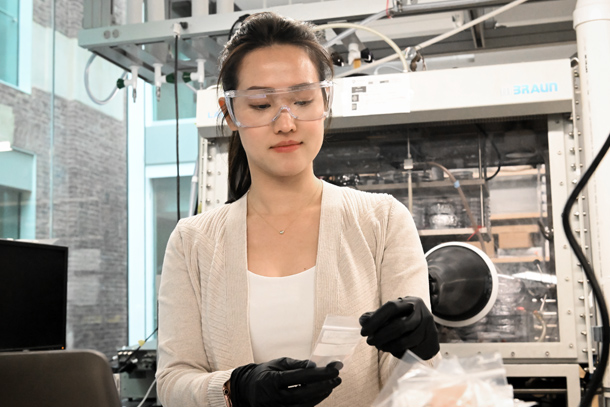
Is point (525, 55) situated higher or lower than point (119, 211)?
higher

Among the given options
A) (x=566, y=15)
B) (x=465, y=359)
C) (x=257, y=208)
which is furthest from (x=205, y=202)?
(x=566, y=15)

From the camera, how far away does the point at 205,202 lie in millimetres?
2152

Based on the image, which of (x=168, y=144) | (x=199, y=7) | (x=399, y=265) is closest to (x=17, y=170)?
(x=168, y=144)

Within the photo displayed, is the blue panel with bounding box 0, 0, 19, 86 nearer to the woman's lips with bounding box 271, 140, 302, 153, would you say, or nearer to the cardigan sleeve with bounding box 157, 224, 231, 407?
the cardigan sleeve with bounding box 157, 224, 231, 407

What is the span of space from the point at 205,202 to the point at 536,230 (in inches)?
42.7

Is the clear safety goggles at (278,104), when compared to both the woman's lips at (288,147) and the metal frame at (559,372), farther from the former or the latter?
the metal frame at (559,372)

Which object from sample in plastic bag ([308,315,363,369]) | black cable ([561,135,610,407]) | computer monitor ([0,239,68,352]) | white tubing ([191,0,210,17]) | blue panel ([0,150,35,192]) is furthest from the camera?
blue panel ([0,150,35,192])

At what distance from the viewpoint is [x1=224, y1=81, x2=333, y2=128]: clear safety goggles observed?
1222mm

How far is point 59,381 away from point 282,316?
1.55 feet

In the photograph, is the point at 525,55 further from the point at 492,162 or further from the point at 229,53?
the point at 229,53

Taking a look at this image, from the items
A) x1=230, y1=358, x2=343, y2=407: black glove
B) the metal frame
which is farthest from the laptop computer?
the metal frame

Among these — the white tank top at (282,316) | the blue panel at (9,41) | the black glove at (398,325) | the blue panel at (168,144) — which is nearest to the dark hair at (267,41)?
the white tank top at (282,316)

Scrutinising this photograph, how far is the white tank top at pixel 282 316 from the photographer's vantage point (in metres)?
1.21

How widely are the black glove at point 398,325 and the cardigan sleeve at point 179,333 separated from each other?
14.1 inches
